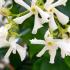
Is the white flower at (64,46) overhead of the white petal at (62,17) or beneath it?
beneath

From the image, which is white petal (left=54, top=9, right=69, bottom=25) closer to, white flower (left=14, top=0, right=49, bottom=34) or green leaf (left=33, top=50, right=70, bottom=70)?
white flower (left=14, top=0, right=49, bottom=34)

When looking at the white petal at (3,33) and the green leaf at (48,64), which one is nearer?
the white petal at (3,33)

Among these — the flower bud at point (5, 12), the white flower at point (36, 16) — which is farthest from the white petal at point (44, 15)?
the flower bud at point (5, 12)

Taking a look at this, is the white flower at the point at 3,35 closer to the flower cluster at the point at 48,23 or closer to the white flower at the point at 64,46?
the flower cluster at the point at 48,23

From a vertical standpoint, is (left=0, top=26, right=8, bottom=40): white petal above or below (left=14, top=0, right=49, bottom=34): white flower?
below

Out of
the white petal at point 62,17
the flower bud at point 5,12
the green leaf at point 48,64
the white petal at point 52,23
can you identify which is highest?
the flower bud at point 5,12

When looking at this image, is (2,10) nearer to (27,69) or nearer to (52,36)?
(52,36)

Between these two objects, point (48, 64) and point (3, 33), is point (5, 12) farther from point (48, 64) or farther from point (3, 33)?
point (48, 64)

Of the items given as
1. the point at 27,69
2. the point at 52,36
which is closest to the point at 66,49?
the point at 52,36

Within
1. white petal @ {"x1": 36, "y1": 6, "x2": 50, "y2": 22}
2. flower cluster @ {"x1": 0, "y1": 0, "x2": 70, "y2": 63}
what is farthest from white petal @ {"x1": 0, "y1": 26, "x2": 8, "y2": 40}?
white petal @ {"x1": 36, "y1": 6, "x2": 50, "y2": 22}

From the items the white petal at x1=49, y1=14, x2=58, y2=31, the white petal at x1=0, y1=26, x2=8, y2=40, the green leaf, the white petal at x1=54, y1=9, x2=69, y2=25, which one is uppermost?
the white petal at x1=54, y1=9, x2=69, y2=25
